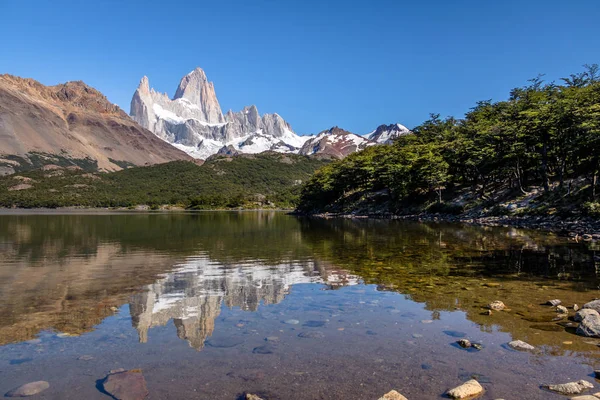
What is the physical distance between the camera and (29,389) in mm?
7621

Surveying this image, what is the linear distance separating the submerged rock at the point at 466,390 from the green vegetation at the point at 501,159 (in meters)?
48.2

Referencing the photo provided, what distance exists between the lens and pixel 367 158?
115500 millimetres

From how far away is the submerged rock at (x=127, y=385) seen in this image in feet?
24.2

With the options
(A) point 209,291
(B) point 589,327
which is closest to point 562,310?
→ (B) point 589,327

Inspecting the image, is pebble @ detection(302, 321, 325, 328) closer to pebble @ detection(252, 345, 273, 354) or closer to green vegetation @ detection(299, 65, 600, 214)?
pebble @ detection(252, 345, 273, 354)

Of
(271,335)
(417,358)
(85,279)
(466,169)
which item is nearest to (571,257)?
(417,358)

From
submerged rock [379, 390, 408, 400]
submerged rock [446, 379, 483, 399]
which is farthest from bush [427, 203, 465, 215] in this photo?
submerged rock [379, 390, 408, 400]

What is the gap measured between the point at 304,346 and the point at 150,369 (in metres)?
3.72

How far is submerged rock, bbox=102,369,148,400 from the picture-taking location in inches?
290

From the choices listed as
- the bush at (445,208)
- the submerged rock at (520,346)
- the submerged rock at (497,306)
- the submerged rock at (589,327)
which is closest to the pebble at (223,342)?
the submerged rock at (520,346)

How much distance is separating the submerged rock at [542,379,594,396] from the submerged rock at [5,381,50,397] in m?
9.96

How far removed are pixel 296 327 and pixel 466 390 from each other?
5404 mm

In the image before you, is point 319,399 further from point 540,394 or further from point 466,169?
point 466,169

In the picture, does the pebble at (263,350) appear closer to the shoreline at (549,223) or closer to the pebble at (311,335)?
the pebble at (311,335)
